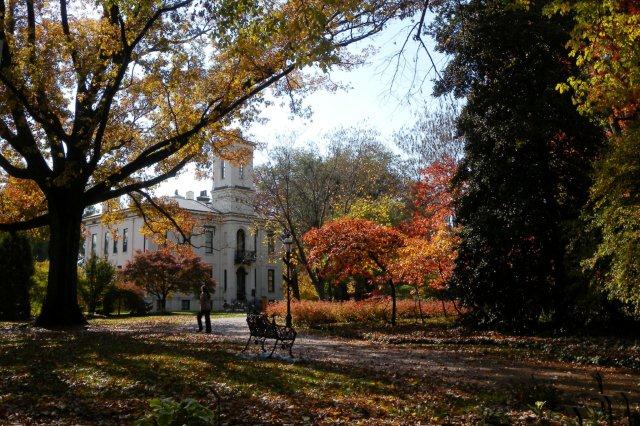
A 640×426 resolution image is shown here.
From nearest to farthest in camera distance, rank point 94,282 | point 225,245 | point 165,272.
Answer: point 94,282, point 165,272, point 225,245

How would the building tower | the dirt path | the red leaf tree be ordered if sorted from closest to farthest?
the dirt path, the red leaf tree, the building tower

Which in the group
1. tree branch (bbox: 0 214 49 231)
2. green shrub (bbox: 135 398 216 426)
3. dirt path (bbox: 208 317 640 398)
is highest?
tree branch (bbox: 0 214 49 231)

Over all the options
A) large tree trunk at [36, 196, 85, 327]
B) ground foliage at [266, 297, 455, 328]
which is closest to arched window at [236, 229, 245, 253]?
ground foliage at [266, 297, 455, 328]

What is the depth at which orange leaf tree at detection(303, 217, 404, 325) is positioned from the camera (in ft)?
72.3

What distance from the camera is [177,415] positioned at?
11.7 feet

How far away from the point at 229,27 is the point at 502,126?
40.5 ft

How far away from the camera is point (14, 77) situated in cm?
1491

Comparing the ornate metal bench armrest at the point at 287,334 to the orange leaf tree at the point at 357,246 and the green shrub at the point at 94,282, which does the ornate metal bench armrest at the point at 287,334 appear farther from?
the green shrub at the point at 94,282

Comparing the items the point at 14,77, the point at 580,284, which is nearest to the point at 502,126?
the point at 580,284

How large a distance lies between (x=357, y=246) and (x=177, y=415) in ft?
61.2

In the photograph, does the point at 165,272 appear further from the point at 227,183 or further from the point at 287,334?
the point at 287,334

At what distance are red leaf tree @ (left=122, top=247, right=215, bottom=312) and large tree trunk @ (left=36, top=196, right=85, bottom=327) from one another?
17691mm

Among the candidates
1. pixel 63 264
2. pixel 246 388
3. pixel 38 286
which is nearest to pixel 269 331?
pixel 246 388

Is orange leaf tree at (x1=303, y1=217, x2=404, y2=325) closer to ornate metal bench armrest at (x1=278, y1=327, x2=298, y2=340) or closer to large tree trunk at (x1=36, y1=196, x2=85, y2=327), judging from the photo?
large tree trunk at (x1=36, y1=196, x2=85, y2=327)
